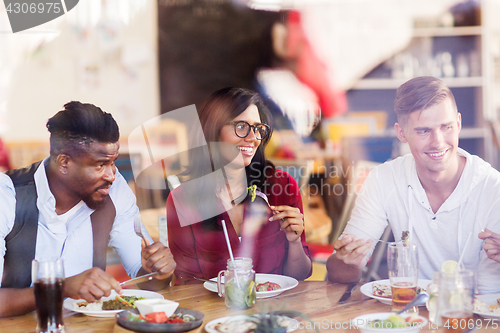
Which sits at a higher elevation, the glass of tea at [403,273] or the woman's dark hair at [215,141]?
the woman's dark hair at [215,141]

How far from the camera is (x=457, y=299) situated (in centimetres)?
104

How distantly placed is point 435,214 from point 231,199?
2.44 ft

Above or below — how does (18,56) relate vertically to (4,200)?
above

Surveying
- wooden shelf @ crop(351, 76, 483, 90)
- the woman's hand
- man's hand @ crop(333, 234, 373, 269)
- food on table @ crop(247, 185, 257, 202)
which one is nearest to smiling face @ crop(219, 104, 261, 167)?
food on table @ crop(247, 185, 257, 202)

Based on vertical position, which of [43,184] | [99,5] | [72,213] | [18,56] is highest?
[99,5]

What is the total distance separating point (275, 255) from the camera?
1849mm

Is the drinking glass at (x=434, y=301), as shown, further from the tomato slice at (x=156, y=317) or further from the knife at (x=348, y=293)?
the tomato slice at (x=156, y=317)

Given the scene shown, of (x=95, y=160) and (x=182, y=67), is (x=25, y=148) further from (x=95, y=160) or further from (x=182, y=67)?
(x=182, y=67)

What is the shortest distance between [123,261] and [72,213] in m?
0.28

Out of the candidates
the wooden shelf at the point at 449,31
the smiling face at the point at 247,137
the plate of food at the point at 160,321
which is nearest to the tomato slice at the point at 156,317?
the plate of food at the point at 160,321

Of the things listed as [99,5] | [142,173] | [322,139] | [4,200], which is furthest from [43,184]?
[322,139]

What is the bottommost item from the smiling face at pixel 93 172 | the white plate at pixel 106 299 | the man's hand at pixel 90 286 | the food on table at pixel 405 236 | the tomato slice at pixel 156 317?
the white plate at pixel 106 299

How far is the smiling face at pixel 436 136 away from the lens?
1642 millimetres

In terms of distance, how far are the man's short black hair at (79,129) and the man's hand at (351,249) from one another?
79 centimetres
